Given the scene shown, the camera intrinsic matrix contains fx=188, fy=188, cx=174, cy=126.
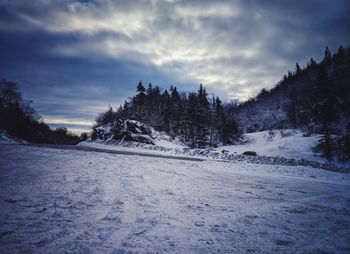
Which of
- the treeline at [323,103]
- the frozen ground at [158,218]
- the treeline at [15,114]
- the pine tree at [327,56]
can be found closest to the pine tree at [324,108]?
the treeline at [323,103]

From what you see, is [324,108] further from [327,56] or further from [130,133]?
[327,56]

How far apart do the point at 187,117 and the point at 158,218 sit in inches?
1638

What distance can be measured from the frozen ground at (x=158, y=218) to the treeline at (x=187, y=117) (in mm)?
36771

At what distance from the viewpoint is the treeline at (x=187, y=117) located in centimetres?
4478

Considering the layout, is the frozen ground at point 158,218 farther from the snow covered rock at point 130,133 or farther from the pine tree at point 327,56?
the pine tree at point 327,56

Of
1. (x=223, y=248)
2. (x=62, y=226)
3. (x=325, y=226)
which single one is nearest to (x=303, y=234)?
(x=325, y=226)

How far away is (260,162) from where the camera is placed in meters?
17.0

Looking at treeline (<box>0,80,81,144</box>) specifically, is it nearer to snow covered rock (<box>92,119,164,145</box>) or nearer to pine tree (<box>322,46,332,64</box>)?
snow covered rock (<box>92,119,164,145</box>)

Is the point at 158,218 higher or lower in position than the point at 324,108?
lower

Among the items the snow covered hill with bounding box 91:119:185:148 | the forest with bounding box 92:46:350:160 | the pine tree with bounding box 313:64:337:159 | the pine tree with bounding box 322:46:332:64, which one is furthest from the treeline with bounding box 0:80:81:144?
the pine tree with bounding box 322:46:332:64

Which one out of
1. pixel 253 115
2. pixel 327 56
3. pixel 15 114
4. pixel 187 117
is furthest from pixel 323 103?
pixel 327 56

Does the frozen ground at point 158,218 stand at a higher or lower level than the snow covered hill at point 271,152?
lower

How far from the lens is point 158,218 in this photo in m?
4.61

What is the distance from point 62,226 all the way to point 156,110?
6181 cm
